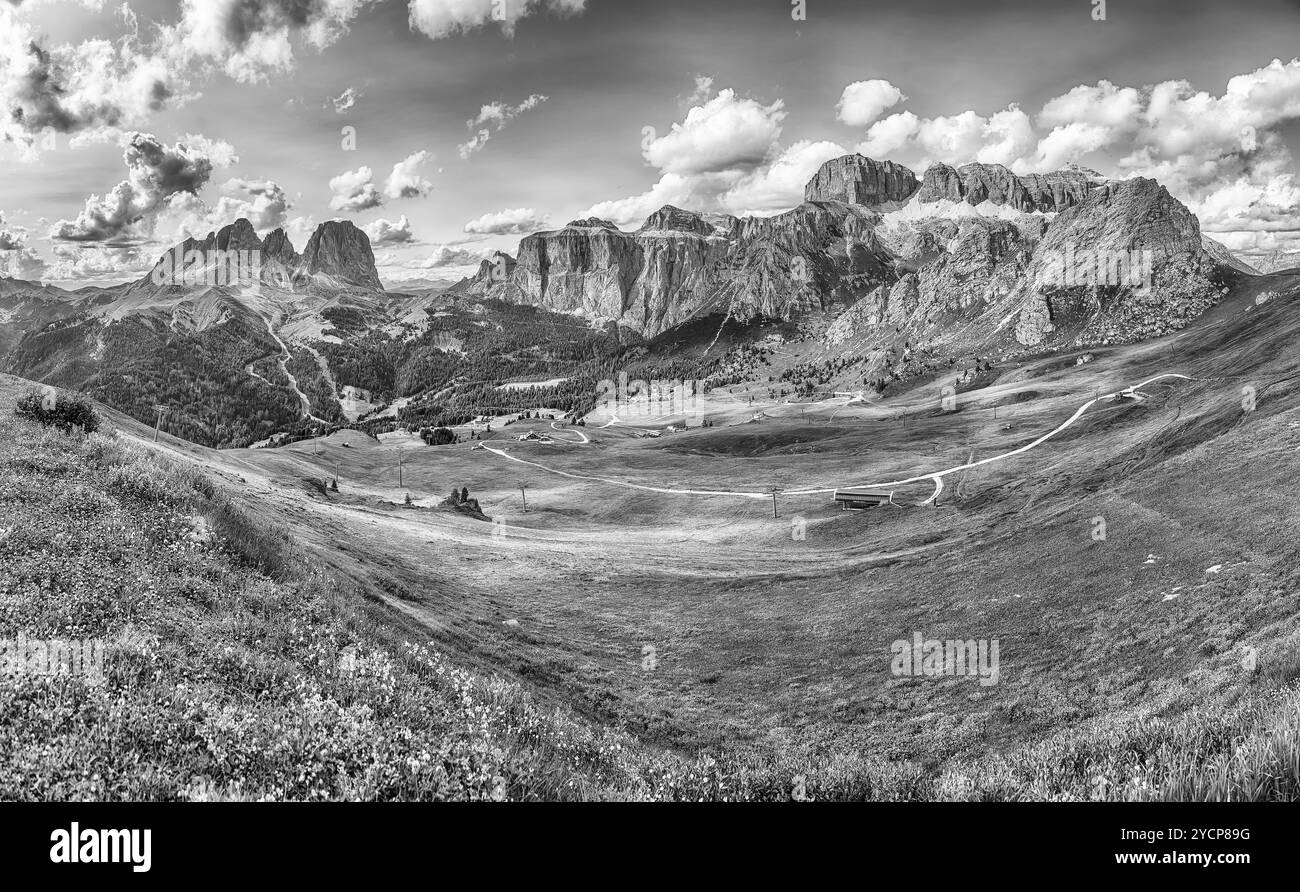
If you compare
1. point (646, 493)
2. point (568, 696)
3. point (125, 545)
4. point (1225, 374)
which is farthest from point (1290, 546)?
point (1225, 374)

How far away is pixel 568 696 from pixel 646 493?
333 ft

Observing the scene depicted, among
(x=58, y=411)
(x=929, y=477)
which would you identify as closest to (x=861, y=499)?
(x=929, y=477)

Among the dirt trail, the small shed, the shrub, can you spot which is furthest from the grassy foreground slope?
the dirt trail

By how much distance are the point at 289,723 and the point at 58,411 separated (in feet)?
64.9

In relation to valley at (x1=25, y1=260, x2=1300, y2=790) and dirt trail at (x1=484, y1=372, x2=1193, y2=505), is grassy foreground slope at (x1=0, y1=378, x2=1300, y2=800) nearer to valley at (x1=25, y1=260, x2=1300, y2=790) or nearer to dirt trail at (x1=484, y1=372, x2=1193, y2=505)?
valley at (x1=25, y1=260, x2=1300, y2=790)

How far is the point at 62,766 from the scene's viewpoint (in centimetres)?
614

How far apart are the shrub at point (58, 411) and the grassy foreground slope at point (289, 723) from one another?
5662mm

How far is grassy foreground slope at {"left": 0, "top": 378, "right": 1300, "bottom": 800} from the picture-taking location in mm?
6570

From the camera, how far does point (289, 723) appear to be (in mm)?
7859

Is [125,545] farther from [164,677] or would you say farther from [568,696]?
[568,696]

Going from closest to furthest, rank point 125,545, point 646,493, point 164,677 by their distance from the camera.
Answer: point 164,677, point 125,545, point 646,493

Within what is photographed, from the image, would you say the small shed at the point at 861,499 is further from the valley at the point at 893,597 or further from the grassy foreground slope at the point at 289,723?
the grassy foreground slope at the point at 289,723

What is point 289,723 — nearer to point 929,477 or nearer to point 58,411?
point 58,411

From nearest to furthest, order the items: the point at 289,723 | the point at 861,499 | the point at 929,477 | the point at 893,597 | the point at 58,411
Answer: the point at 289,723 < the point at 58,411 < the point at 893,597 < the point at 861,499 < the point at 929,477
